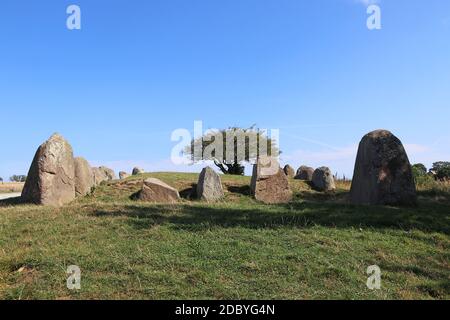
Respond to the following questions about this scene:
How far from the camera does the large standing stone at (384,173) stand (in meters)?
13.5

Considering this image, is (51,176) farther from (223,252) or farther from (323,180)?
(323,180)

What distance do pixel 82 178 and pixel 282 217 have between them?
35.3 feet

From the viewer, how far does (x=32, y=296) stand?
6387 millimetres

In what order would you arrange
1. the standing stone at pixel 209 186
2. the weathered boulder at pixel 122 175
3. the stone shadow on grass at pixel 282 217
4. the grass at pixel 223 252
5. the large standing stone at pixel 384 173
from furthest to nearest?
the weathered boulder at pixel 122 175 < the standing stone at pixel 209 186 < the large standing stone at pixel 384 173 < the stone shadow on grass at pixel 282 217 < the grass at pixel 223 252

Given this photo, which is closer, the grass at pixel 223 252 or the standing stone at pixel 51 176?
the grass at pixel 223 252

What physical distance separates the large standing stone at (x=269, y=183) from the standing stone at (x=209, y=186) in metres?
1.58

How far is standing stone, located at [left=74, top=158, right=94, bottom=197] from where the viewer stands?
18.3 m

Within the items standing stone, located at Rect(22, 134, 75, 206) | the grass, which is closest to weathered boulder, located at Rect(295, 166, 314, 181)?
standing stone, located at Rect(22, 134, 75, 206)

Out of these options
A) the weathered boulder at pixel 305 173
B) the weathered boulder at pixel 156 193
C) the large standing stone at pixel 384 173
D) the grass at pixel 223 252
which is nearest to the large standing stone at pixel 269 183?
the weathered boulder at pixel 156 193

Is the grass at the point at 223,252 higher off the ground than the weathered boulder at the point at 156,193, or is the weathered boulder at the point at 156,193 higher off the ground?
the weathered boulder at the point at 156,193

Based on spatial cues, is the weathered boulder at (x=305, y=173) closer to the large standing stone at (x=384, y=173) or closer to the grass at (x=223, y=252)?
the large standing stone at (x=384, y=173)

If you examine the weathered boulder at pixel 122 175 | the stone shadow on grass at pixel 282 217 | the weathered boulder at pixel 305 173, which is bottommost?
the stone shadow on grass at pixel 282 217

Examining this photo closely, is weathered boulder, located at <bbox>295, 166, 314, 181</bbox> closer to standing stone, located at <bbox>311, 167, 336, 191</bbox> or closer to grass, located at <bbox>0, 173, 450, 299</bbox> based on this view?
standing stone, located at <bbox>311, 167, 336, 191</bbox>
